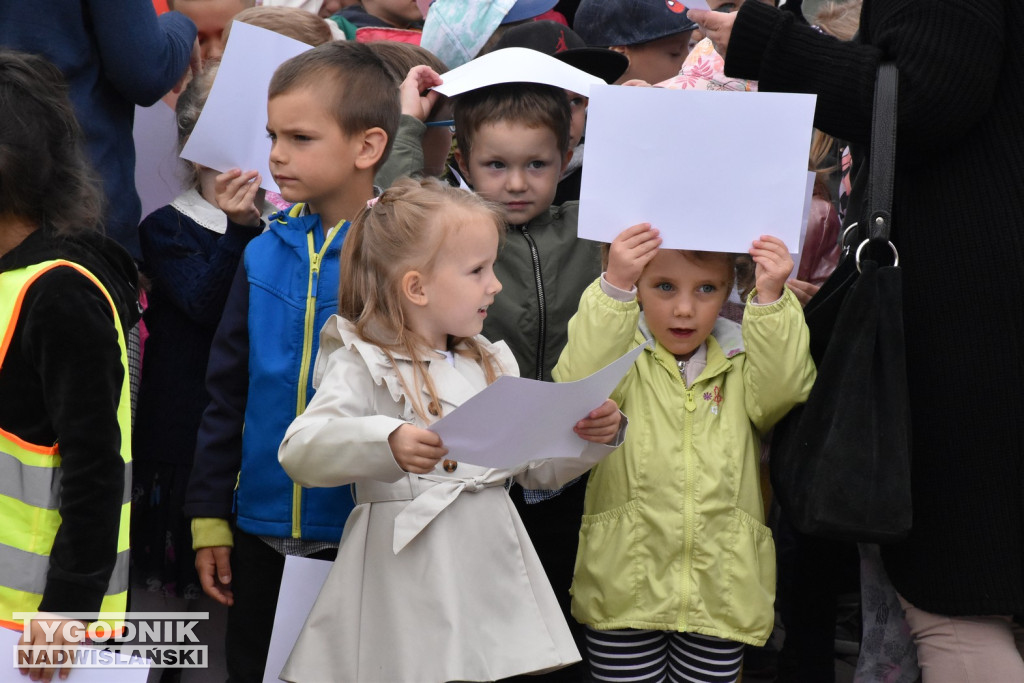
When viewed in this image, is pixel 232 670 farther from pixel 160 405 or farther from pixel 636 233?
pixel 636 233

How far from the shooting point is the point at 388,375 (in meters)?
2.58

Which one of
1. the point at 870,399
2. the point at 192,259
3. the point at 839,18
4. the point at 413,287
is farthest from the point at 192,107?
the point at 839,18

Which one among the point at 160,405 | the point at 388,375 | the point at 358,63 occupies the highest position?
the point at 358,63

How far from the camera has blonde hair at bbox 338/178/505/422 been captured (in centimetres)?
264

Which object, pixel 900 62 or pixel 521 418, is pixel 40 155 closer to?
pixel 521 418

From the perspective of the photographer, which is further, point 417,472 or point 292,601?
point 292,601

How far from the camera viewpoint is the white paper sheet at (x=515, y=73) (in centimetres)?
320

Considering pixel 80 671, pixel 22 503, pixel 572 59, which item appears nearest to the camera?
pixel 80 671

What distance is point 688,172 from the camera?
281cm

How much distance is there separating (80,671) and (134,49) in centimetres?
186

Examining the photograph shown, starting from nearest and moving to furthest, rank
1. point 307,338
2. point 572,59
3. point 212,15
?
point 307,338, point 572,59, point 212,15

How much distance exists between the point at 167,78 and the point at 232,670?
1731mm

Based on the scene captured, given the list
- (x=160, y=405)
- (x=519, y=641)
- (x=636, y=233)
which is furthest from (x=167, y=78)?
(x=519, y=641)

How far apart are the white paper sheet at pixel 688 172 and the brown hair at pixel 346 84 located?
0.67 metres
